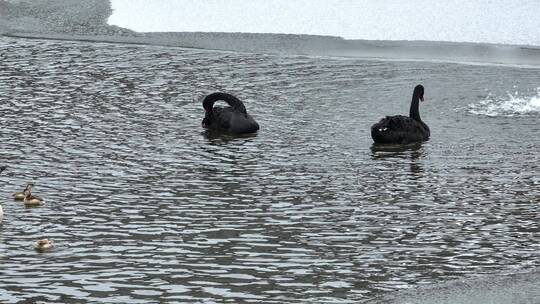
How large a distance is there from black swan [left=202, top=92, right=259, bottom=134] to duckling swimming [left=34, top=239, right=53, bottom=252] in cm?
574

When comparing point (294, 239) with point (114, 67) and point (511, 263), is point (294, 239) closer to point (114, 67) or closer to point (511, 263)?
point (511, 263)

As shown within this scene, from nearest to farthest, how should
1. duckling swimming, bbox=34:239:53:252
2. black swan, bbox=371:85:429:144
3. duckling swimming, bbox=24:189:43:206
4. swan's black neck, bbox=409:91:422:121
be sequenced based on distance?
duckling swimming, bbox=34:239:53:252 → duckling swimming, bbox=24:189:43:206 → black swan, bbox=371:85:429:144 → swan's black neck, bbox=409:91:422:121

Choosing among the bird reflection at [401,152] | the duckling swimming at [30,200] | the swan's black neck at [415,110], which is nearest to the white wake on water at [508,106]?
the swan's black neck at [415,110]

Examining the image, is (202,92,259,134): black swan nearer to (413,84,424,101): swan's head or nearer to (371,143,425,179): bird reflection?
(371,143,425,179): bird reflection

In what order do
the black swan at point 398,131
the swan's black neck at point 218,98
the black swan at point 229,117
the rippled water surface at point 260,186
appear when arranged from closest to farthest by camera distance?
the rippled water surface at point 260,186 < the black swan at point 398,131 < the black swan at point 229,117 < the swan's black neck at point 218,98

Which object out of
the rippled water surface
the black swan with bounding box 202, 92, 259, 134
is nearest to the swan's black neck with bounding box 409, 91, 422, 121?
the rippled water surface

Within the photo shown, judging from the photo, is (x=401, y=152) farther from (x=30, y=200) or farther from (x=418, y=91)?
(x=30, y=200)

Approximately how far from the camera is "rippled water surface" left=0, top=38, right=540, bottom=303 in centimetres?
895

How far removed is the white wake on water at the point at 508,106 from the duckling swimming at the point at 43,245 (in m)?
8.26

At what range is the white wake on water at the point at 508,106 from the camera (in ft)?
53.3

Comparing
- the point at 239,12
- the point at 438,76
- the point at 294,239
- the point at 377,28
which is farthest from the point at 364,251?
the point at 239,12

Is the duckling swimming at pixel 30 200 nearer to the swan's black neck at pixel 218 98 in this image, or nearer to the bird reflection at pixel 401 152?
the bird reflection at pixel 401 152

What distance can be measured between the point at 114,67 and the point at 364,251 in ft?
37.1

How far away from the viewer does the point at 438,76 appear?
19.5m
